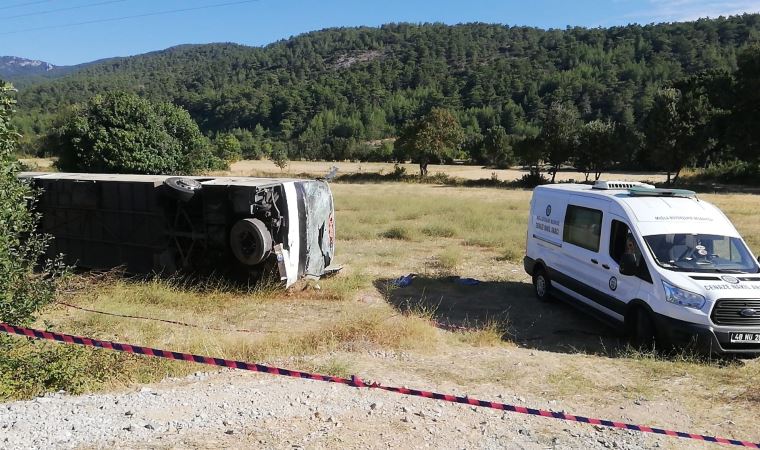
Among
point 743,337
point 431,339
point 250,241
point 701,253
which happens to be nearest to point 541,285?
point 701,253

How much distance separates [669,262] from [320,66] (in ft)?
616

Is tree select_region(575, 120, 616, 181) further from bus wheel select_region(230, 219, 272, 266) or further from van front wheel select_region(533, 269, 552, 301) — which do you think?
bus wheel select_region(230, 219, 272, 266)

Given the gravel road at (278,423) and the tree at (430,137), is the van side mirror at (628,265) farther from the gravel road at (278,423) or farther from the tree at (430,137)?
the tree at (430,137)

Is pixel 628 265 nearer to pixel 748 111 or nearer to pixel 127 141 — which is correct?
pixel 127 141

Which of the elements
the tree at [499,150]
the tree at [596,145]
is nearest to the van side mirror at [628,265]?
the tree at [596,145]

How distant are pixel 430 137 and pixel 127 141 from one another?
2839 cm

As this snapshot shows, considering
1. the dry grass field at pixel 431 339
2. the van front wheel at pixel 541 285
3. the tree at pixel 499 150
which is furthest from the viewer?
the tree at pixel 499 150

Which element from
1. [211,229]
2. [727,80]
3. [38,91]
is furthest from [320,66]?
[211,229]

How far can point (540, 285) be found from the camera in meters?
10.7

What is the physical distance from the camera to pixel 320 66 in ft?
609

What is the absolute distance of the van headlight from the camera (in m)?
6.79

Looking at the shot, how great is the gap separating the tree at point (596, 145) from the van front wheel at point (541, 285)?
34482 millimetres

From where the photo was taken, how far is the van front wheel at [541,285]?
10445mm

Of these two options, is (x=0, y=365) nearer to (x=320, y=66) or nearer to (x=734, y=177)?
(x=734, y=177)
